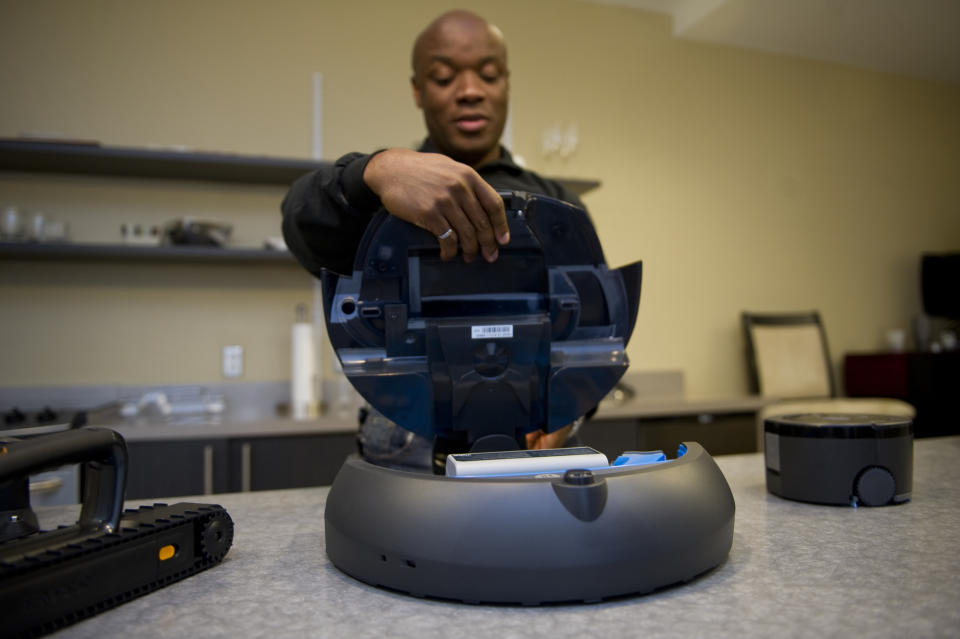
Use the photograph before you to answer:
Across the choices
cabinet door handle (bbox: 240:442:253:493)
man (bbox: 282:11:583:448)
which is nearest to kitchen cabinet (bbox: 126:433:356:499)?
cabinet door handle (bbox: 240:442:253:493)

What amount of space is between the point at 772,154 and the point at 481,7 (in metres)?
1.83

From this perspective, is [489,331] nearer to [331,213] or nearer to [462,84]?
[331,213]

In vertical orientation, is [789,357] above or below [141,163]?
below

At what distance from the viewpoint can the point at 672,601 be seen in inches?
20.4

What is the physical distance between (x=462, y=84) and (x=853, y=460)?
0.87 meters

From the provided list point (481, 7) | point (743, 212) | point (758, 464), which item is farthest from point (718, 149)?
point (758, 464)

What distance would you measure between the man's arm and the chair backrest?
288 cm

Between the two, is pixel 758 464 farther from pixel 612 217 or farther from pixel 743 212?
pixel 743 212

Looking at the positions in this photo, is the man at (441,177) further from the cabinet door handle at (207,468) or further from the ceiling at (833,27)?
the ceiling at (833,27)

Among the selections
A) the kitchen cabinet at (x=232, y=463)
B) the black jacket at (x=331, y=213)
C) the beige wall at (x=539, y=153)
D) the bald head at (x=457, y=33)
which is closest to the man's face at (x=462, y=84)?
the bald head at (x=457, y=33)

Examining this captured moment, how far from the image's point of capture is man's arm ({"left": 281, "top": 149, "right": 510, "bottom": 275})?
65 cm

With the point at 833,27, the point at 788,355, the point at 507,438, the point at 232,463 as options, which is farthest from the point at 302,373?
the point at 833,27

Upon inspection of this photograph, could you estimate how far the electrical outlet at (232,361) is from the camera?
2.63 metres

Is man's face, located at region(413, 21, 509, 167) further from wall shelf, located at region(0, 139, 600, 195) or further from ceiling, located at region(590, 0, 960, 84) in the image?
ceiling, located at region(590, 0, 960, 84)
